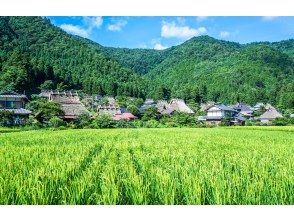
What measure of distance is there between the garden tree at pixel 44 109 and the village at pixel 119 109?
0.07m

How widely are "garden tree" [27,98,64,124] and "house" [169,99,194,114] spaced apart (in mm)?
4148

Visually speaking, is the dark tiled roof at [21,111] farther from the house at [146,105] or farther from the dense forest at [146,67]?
the house at [146,105]

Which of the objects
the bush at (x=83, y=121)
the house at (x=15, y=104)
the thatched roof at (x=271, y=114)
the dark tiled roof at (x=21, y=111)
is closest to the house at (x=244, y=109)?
the thatched roof at (x=271, y=114)

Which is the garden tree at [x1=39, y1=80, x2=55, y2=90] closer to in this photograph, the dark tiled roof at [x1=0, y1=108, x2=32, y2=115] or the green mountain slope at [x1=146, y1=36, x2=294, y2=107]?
the dark tiled roof at [x1=0, y1=108, x2=32, y2=115]

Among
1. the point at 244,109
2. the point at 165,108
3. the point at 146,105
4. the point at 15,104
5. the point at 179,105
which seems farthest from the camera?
the point at 165,108

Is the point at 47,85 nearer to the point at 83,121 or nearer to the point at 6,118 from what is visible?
the point at 83,121

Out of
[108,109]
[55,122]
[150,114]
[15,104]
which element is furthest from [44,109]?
[150,114]

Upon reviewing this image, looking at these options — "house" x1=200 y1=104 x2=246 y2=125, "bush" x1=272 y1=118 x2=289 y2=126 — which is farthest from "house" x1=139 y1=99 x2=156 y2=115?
"bush" x1=272 y1=118 x2=289 y2=126

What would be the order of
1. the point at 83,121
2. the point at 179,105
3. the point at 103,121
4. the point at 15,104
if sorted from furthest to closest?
the point at 179,105 < the point at 103,121 < the point at 83,121 < the point at 15,104

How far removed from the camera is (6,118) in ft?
21.6

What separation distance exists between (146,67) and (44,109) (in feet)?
13.2
